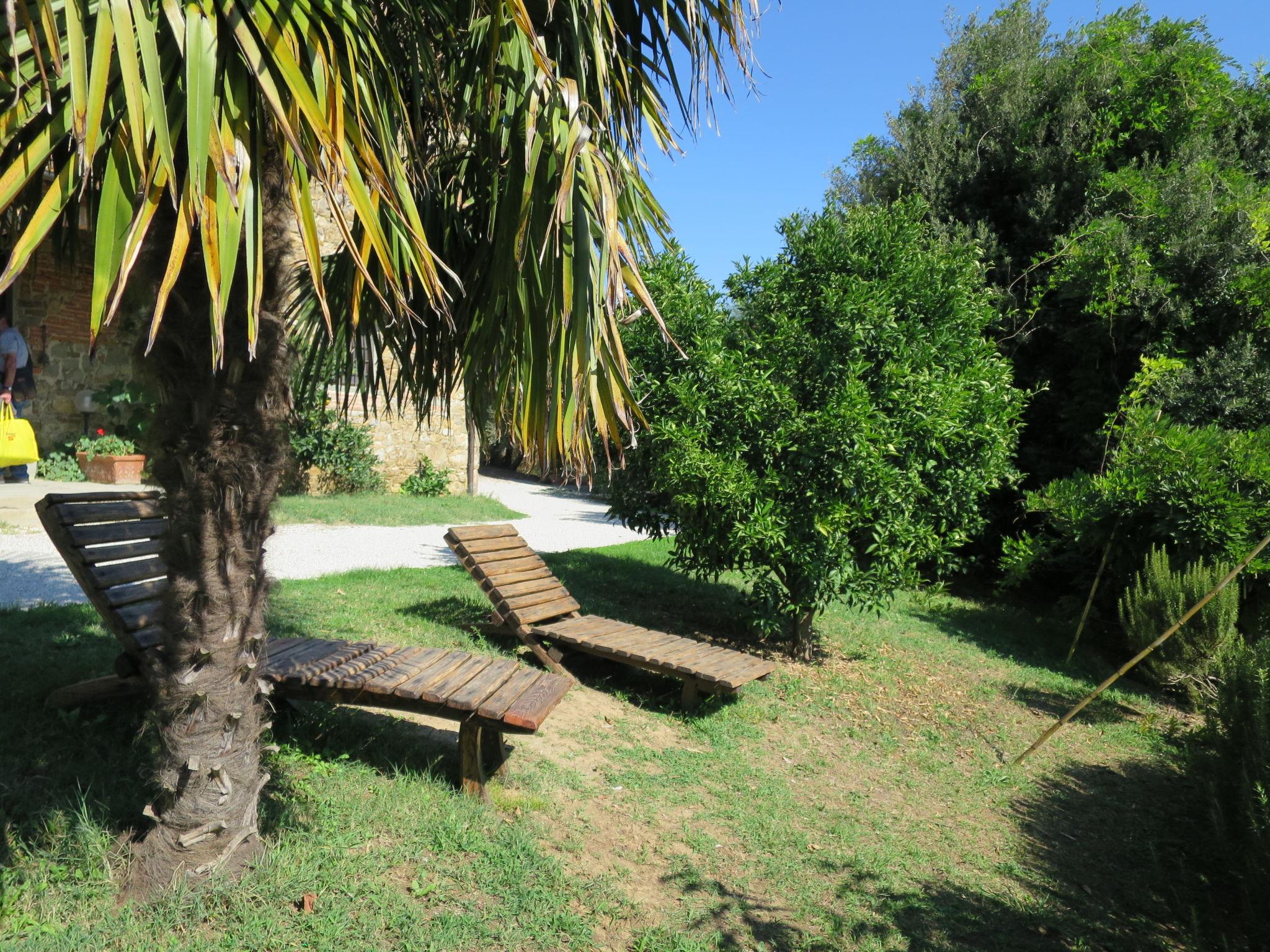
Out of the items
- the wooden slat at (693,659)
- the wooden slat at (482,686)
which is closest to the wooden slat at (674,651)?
the wooden slat at (693,659)

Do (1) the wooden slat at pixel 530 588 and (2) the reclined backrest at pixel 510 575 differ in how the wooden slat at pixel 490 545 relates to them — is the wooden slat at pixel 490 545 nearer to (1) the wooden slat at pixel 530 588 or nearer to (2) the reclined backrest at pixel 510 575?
(2) the reclined backrest at pixel 510 575

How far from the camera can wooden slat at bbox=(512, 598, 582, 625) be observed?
230 inches

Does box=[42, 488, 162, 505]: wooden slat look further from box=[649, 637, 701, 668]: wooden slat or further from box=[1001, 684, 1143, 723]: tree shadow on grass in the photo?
box=[1001, 684, 1143, 723]: tree shadow on grass

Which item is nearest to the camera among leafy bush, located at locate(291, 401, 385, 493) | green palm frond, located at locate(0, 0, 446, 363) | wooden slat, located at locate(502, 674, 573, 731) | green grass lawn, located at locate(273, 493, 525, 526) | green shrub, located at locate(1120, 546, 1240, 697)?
green palm frond, located at locate(0, 0, 446, 363)

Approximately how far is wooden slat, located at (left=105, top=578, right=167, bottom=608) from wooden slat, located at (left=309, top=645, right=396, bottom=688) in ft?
2.40

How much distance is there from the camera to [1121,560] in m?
8.38

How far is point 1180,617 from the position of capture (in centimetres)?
698

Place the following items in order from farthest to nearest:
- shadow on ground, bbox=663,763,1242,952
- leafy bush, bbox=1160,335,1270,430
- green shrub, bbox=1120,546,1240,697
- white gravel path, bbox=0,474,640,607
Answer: leafy bush, bbox=1160,335,1270,430, green shrub, bbox=1120,546,1240,697, white gravel path, bbox=0,474,640,607, shadow on ground, bbox=663,763,1242,952

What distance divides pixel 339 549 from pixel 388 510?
2665 mm

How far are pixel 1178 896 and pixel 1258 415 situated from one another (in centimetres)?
659

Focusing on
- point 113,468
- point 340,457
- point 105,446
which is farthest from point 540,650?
point 105,446

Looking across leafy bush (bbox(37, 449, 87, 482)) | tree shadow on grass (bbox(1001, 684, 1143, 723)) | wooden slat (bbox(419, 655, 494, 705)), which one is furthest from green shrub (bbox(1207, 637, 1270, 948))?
leafy bush (bbox(37, 449, 87, 482))

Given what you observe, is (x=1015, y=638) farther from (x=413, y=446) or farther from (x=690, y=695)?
(x=413, y=446)

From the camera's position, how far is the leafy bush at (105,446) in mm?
11188
